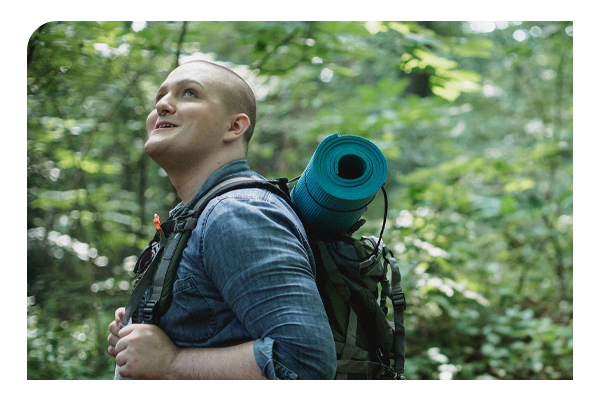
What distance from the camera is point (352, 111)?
5062 mm

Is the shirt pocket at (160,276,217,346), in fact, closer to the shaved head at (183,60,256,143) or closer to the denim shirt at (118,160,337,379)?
the denim shirt at (118,160,337,379)

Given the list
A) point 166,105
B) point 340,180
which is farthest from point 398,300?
point 166,105

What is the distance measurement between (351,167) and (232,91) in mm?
559

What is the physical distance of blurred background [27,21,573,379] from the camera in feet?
12.3

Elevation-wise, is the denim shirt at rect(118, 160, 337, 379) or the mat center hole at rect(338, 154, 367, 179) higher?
the mat center hole at rect(338, 154, 367, 179)

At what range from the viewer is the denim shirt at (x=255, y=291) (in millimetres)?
1235

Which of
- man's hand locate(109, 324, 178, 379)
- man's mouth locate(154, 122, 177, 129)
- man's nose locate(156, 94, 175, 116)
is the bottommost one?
man's hand locate(109, 324, 178, 379)

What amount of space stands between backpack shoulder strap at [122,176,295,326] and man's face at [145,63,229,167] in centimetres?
21

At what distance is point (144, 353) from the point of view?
4.39 ft

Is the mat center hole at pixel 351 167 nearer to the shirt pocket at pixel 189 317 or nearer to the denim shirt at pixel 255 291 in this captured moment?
the denim shirt at pixel 255 291

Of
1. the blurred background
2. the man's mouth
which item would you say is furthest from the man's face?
the blurred background

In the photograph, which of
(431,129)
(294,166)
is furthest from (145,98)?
(431,129)

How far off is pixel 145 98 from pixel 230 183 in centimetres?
378

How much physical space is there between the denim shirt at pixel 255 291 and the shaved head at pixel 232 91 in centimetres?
43
